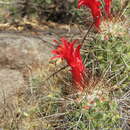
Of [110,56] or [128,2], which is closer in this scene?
[110,56]

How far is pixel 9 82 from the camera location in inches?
143

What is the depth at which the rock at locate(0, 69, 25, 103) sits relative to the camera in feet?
11.1

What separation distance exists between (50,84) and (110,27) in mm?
695

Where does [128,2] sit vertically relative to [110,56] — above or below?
above

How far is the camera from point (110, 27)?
2725 mm

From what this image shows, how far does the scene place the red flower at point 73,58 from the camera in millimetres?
2491

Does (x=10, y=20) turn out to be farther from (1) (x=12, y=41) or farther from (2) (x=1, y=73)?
(2) (x=1, y=73)

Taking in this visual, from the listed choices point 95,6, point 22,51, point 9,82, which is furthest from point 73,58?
point 22,51

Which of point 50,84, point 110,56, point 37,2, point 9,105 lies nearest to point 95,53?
point 110,56

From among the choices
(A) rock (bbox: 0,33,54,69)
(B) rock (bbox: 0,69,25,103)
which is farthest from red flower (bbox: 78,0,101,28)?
(A) rock (bbox: 0,33,54,69)

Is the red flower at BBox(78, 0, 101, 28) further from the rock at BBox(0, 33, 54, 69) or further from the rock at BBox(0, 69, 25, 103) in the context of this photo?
the rock at BBox(0, 33, 54, 69)

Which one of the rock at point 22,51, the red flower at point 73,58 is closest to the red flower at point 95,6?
the red flower at point 73,58

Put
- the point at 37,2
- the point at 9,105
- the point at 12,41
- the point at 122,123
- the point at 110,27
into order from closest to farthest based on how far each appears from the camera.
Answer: the point at 122,123 → the point at 110,27 → the point at 9,105 → the point at 12,41 → the point at 37,2

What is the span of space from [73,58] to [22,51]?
5.06 ft
